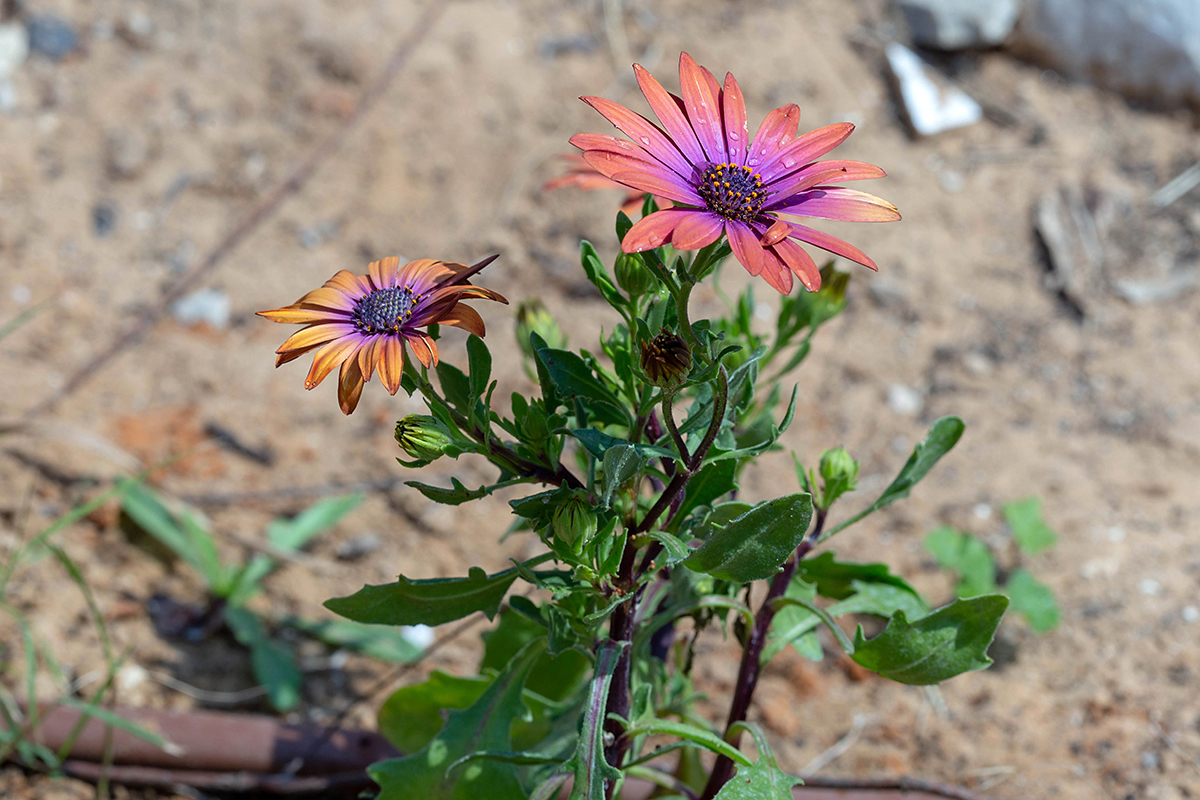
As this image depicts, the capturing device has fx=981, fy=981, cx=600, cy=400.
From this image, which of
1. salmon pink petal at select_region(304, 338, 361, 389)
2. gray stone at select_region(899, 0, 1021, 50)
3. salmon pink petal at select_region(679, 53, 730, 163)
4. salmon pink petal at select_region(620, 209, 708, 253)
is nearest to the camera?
salmon pink petal at select_region(620, 209, 708, 253)

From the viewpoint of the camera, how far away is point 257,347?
2.64 metres

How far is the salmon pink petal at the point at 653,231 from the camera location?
0.94 meters

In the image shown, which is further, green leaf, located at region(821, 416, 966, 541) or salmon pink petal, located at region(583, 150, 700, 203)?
green leaf, located at region(821, 416, 966, 541)

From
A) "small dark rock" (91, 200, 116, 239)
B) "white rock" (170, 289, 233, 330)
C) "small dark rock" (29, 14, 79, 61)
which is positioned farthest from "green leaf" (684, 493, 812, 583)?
"small dark rock" (29, 14, 79, 61)

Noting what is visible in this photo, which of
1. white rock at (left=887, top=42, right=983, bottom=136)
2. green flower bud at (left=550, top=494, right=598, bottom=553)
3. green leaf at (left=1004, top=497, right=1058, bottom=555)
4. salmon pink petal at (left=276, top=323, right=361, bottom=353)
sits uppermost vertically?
white rock at (left=887, top=42, right=983, bottom=136)

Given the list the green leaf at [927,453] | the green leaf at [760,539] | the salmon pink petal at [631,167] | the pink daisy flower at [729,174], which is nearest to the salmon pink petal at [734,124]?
the pink daisy flower at [729,174]

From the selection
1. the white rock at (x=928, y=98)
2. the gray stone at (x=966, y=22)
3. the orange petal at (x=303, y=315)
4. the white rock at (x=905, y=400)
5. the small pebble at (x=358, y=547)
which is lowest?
the orange petal at (x=303, y=315)

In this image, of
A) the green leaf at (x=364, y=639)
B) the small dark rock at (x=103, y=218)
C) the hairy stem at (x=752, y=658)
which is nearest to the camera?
the hairy stem at (x=752, y=658)

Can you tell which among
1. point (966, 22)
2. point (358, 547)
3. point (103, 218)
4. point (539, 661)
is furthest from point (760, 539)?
point (966, 22)

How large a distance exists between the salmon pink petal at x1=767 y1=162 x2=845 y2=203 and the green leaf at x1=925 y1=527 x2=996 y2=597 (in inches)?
48.8

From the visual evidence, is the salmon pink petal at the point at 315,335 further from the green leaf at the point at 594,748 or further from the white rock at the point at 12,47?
the white rock at the point at 12,47

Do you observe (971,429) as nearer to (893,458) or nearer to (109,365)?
(893,458)

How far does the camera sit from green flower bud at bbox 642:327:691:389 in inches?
40.4

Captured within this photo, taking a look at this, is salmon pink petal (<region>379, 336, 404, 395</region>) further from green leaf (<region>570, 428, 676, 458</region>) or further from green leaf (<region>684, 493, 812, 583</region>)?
green leaf (<region>684, 493, 812, 583</region>)
